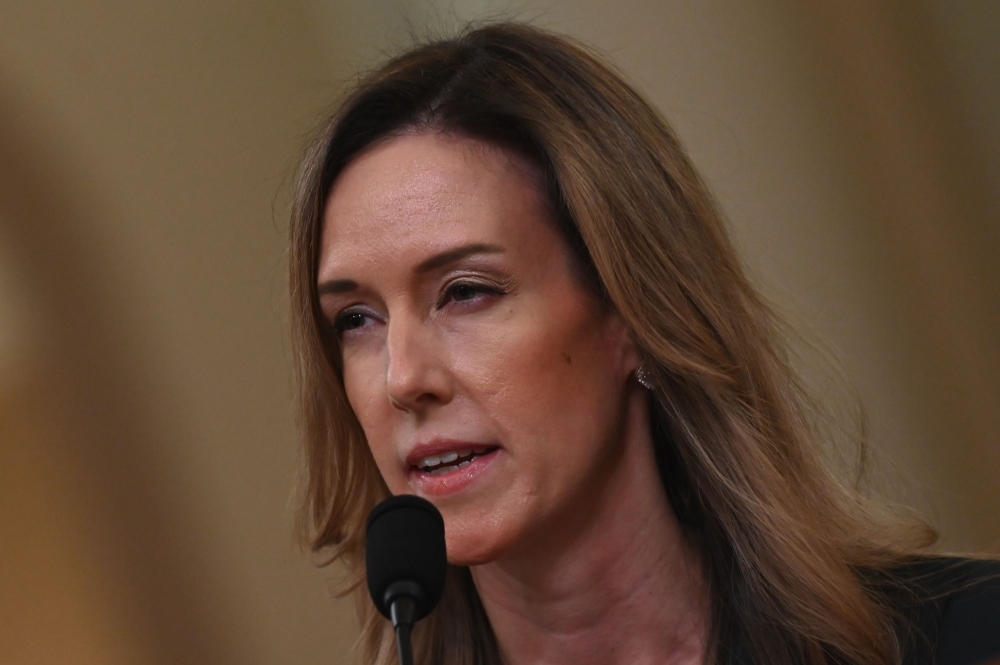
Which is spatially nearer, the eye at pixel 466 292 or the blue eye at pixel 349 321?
the eye at pixel 466 292

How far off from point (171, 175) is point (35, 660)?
120 centimetres

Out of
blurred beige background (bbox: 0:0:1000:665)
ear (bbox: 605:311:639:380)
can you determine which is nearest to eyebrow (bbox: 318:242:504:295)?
ear (bbox: 605:311:639:380)

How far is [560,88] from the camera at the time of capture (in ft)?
6.42

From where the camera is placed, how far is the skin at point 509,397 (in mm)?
1747

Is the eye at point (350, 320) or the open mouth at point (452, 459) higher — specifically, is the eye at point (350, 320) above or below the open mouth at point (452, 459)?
above

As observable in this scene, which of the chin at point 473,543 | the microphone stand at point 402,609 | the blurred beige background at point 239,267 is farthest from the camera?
the blurred beige background at point 239,267

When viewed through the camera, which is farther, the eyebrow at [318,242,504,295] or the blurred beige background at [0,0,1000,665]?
the blurred beige background at [0,0,1000,665]

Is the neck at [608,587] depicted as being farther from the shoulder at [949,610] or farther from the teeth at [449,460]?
the shoulder at [949,610]

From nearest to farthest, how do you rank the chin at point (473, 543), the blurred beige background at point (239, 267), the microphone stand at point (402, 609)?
the microphone stand at point (402, 609) < the chin at point (473, 543) < the blurred beige background at point (239, 267)

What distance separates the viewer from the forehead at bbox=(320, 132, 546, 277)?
1.80 m

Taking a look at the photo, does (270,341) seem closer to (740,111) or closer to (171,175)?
(171,175)

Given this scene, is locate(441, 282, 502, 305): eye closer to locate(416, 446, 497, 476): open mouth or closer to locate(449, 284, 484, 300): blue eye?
locate(449, 284, 484, 300): blue eye

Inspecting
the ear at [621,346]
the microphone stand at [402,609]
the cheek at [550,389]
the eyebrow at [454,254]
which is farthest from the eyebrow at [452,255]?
the microphone stand at [402,609]

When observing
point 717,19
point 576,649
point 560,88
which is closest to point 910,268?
point 717,19
